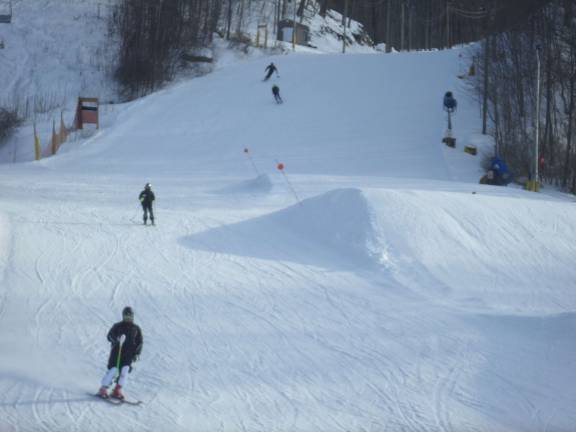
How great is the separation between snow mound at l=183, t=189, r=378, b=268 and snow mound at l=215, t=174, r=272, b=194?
14.3 feet

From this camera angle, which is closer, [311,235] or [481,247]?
[481,247]

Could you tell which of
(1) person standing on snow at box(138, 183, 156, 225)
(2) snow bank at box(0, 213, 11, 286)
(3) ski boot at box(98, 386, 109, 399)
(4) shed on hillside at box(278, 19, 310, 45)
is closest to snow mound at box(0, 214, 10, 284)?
(2) snow bank at box(0, 213, 11, 286)

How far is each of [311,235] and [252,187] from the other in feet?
22.9

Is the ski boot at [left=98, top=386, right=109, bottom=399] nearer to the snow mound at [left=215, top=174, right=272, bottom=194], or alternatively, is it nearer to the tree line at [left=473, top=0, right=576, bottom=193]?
the snow mound at [left=215, top=174, right=272, bottom=194]

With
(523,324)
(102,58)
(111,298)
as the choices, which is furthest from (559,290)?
(102,58)

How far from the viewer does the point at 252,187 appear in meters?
25.9

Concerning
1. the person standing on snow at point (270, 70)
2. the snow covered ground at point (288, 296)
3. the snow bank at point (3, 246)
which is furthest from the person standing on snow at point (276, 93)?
the snow bank at point (3, 246)

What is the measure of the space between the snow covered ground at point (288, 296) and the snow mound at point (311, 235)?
0.24ft

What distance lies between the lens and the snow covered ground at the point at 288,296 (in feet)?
31.3

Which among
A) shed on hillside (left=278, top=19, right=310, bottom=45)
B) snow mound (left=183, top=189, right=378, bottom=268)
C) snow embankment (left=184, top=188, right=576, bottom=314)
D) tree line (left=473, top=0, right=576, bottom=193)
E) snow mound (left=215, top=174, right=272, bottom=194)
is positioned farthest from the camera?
shed on hillside (left=278, top=19, right=310, bottom=45)

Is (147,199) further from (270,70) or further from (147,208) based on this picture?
(270,70)

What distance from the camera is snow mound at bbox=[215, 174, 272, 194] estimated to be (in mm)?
25297

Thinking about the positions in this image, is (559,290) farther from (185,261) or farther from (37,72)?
(37,72)

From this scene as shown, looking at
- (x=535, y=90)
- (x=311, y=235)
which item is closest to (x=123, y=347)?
(x=311, y=235)
